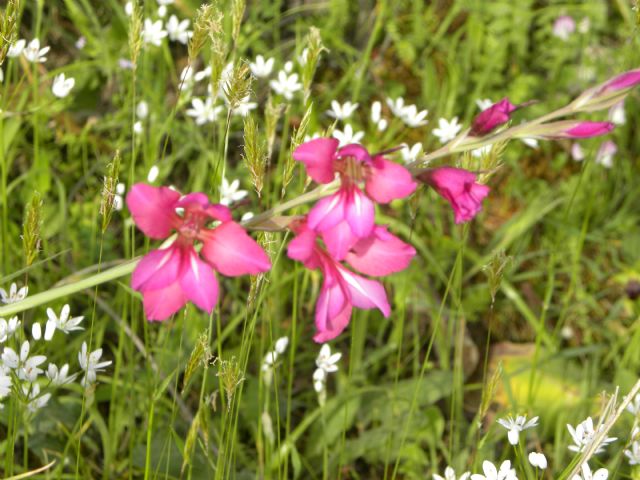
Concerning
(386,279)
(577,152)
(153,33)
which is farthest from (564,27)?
(153,33)

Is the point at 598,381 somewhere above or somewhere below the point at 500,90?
below

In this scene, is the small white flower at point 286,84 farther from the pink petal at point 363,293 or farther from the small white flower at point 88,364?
the pink petal at point 363,293

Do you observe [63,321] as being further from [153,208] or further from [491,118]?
[491,118]

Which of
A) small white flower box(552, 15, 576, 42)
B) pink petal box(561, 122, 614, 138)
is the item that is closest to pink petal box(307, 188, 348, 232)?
pink petal box(561, 122, 614, 138)

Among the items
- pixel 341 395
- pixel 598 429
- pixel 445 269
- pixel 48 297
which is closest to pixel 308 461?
pixel 341 395

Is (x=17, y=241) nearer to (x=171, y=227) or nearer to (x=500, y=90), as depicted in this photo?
(x=171, y=227)

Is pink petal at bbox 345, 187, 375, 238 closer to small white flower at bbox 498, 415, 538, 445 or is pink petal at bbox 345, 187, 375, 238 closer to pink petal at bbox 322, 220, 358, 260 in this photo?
pink petal at bbox 322, 220, 358, 260

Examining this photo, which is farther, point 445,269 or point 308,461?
point 445,269

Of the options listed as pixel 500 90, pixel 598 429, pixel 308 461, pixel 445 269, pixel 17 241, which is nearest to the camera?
pixel 598 429
